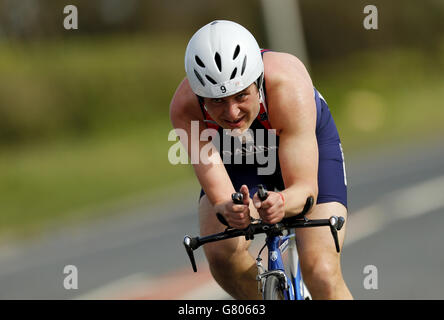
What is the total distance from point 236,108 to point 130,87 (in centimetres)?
2304

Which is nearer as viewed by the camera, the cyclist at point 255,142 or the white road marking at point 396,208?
the cyclist at point 255,142

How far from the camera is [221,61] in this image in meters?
4.71

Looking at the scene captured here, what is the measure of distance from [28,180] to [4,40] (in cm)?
747

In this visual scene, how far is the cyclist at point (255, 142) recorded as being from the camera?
471 cm

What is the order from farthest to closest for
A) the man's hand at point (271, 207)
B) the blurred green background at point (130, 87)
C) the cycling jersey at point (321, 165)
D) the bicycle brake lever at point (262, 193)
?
the blurred green background at point (130, 87), the cycling jersey at point (321, 165), the man's hand at point (271, 207), the bicycle brake lever at point (262, 193)

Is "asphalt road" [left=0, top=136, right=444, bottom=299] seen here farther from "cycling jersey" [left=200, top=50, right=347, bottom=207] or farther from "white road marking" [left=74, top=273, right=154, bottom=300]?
"cycling jersey" [left=200, top=50, right=347, bottom=207]

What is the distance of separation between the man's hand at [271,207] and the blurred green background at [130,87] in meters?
11.0

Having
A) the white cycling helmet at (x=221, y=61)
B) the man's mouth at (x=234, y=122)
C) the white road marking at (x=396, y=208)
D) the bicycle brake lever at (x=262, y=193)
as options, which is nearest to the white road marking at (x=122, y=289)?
the white road marking at (x=396, y=208)

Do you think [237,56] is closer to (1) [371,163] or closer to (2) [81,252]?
(2) [81,252]

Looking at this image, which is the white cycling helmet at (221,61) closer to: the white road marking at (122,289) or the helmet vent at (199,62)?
the helmet vent at (199,62)

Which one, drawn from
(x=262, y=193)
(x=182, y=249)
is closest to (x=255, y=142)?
(x=262, y=193)

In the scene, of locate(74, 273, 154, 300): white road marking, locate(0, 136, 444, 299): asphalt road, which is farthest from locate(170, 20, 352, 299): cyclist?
locate(74, 273, 154, 300): white road marking

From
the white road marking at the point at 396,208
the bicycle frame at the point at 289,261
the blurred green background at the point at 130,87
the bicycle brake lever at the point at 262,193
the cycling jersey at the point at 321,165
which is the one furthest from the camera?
the blurred green background at the point at 130,87
